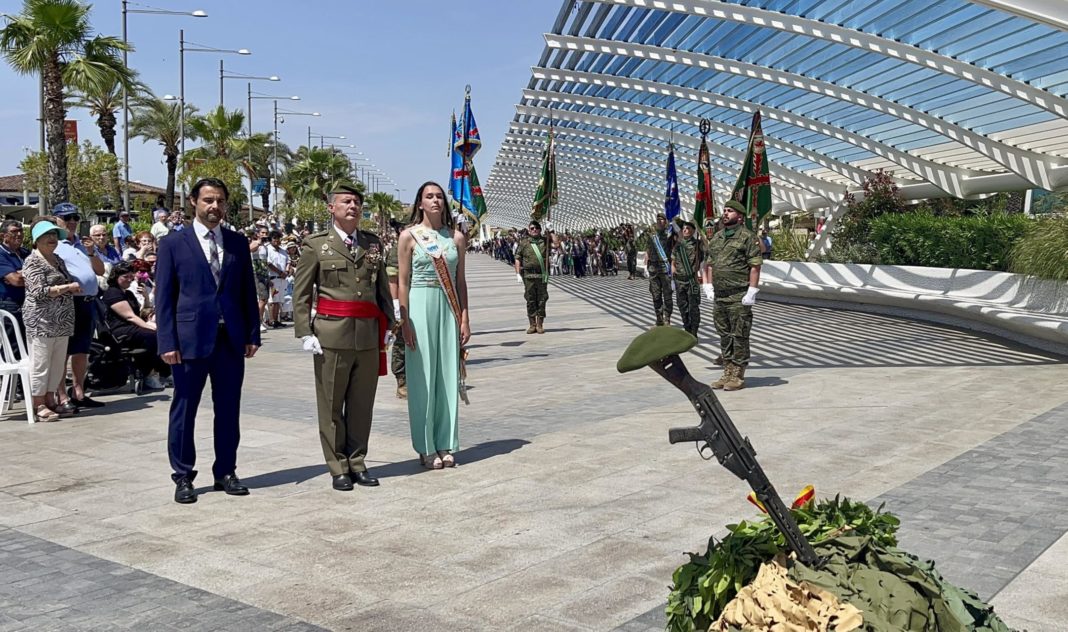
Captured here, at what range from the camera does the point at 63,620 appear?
12.5 feet

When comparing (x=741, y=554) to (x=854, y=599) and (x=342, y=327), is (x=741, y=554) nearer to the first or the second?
(x=854, y=599)

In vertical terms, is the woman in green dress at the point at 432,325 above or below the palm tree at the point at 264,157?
below

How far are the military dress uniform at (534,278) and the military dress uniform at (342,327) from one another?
9879 millimetres

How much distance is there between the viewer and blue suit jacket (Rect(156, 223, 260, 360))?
566 centimetres

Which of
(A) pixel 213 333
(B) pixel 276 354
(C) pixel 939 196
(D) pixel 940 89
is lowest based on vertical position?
(B) pixel 276 354

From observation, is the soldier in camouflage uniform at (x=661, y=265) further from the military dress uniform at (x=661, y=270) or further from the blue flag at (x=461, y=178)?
the blue flag at (x=461, y=178)

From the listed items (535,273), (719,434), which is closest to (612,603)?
(719,434)

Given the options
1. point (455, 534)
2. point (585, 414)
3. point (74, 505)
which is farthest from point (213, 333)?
point (585, 414)

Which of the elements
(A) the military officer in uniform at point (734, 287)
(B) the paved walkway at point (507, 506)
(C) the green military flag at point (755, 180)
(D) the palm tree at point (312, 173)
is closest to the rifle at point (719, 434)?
(B) the paved walkway at point (507, 506)

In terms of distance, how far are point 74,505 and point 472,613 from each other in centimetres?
291

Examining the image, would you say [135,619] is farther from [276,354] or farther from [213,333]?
[276,354]

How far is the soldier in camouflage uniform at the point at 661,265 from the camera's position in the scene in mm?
15203

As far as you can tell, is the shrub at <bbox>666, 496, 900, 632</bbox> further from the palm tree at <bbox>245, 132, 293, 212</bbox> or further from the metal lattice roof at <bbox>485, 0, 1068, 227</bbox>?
the palm tree at <bbox>245, 132, 293, 212</bbox>

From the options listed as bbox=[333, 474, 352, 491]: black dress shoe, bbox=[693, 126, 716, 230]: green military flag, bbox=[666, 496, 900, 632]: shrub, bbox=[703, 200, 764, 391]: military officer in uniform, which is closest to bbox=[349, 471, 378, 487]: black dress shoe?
bbox=[333, 474, 352, 491]: black dress shoe
